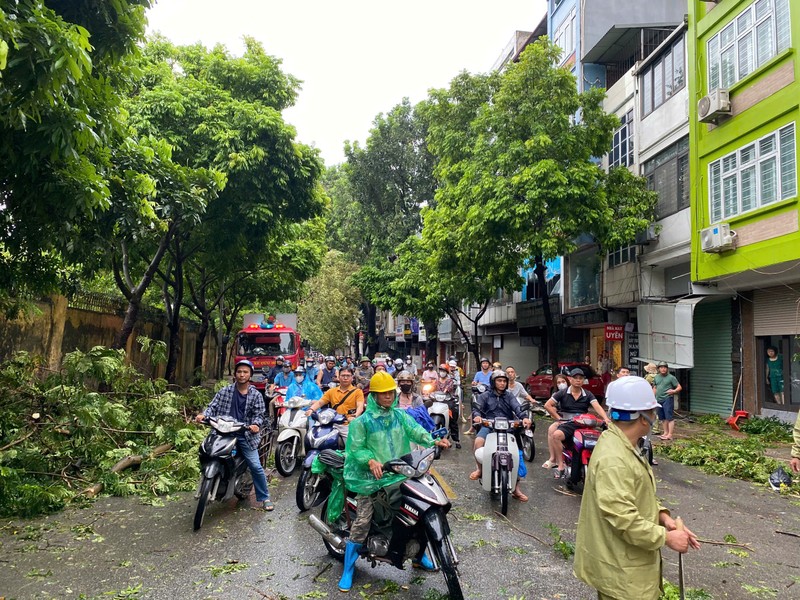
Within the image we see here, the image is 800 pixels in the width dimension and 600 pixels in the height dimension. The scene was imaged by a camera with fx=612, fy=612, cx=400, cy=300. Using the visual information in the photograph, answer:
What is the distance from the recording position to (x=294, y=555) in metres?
5.42

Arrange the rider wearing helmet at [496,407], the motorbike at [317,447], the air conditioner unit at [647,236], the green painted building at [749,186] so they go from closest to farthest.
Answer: the motorbike at [317,447] < the rider wearing helmet at [496,407] < the green painted building at [749,186] < the air conditioner unit at [647,236]

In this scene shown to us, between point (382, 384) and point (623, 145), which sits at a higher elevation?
point (623, 145)

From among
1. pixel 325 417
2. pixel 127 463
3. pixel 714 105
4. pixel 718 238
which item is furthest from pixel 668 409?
pixel 127 463

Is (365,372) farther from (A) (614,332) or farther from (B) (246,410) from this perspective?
(B) (246,410)

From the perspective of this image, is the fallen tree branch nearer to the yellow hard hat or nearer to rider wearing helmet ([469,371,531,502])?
the yellow hard hat

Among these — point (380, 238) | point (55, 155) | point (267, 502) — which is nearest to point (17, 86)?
point (55, 155)

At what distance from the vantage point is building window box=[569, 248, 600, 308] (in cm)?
2321

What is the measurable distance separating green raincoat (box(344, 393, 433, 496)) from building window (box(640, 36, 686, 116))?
16.5 meters

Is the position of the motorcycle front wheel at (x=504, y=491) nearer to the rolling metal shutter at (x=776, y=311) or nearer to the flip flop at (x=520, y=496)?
the flip flop at (x=520, y=496)

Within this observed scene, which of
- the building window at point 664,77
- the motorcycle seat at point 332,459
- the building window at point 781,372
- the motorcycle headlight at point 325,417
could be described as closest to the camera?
the motorcycle seat at point 332,459

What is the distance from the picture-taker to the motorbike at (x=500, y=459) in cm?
686

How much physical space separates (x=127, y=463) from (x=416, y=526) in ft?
18.8

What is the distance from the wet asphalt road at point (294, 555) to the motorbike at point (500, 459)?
0.26m

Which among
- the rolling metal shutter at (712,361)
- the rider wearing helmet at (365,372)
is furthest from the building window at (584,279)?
the rider wearing helmet at (365,372)
